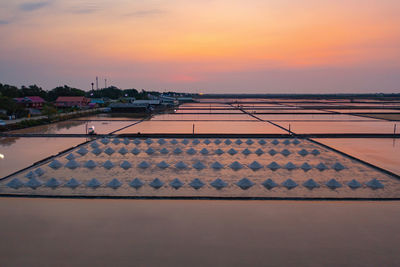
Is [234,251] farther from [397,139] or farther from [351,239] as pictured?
[397,139]

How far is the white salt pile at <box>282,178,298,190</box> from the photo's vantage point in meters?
14.7

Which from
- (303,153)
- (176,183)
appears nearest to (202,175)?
(176,183)

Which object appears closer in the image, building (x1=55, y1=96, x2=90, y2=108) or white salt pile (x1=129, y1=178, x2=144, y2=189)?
white salt pile (x1=129, y1=178, x2=144, y2=189)

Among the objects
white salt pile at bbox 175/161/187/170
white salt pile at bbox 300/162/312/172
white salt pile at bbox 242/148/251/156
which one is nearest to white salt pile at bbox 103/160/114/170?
white salt pile at bbox 175/161/187/170

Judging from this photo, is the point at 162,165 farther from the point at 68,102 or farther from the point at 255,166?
the point at 68,102

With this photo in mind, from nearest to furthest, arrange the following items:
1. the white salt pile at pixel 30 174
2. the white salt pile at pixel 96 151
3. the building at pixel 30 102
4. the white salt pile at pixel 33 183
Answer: the white salt pile at pixel 33 183 → the white salt pile at pixel 30 174 → the white salt pile at pixel 96 151 → the building at pixel 30 102

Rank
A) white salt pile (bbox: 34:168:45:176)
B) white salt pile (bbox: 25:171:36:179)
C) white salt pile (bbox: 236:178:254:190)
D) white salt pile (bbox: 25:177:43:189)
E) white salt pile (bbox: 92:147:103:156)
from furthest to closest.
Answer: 1. white salt pile (bbox: 92:147:103:156)
2. white salt pile (bbox: 34:168:45:176)
3. white salt pile (bbox: 25:171:36:179)
4. white salt pile (bbox: 236:178:254:190)
5. white salt pile (bbox: 25:177:43:189)

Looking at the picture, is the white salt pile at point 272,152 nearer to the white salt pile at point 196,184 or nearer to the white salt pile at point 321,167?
the white salt pile at point 321,167

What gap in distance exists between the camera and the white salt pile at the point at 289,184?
48.3ft

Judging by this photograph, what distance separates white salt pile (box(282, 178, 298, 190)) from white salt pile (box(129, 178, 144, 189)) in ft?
22.2

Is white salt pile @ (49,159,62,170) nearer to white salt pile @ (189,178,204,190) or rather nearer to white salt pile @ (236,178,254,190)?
white salt pile @ (189,178,204,190)

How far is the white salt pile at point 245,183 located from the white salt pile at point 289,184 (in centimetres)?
155

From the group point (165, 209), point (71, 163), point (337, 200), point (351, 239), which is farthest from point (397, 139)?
point (71, 163)

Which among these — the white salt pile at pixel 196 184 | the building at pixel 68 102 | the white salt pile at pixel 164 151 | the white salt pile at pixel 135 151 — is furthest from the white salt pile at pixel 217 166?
the building at pixel 68 102
